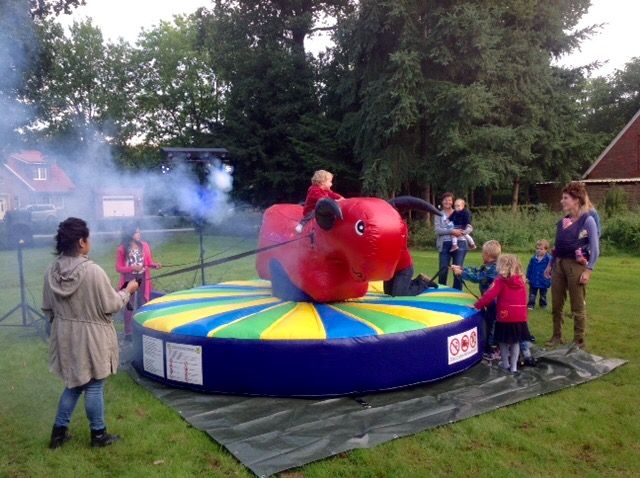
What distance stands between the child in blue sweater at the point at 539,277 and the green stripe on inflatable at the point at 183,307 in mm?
4135

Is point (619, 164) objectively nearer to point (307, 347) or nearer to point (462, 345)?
point (462, 345)

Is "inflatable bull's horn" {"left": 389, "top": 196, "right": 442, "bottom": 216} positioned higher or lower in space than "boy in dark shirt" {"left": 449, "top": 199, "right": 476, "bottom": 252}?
higher

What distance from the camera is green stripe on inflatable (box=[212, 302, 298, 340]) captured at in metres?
4.52

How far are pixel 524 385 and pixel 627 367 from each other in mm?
1190

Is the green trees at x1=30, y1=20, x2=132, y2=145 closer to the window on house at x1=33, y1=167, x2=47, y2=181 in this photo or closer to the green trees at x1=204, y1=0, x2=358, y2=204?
the green trees at x1=204, y1=0, x2=358, y2=204

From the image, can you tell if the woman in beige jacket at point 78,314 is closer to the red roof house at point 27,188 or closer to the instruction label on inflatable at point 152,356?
the instruction label on inflatable at point 152,356

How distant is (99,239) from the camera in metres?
20.0

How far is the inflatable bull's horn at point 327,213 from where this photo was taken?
4574 millimetres

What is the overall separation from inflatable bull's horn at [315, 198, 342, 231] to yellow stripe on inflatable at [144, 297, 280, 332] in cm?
117

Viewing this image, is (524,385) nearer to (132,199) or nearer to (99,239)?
(132,199)

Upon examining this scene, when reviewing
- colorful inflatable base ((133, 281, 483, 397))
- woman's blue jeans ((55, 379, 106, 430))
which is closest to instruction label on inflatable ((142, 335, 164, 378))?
colorful inflatable base ((133, 281, 483, 397))

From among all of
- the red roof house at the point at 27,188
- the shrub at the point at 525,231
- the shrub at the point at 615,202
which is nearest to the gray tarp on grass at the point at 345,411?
the shrub at the point at 525,231

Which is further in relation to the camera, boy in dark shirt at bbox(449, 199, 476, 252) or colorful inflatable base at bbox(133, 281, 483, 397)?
boy in dark shirt at bbox(449, 199, 476, 252)

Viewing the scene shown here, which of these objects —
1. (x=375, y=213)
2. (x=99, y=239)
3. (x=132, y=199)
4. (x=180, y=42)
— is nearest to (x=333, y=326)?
(x=375, y=213)
